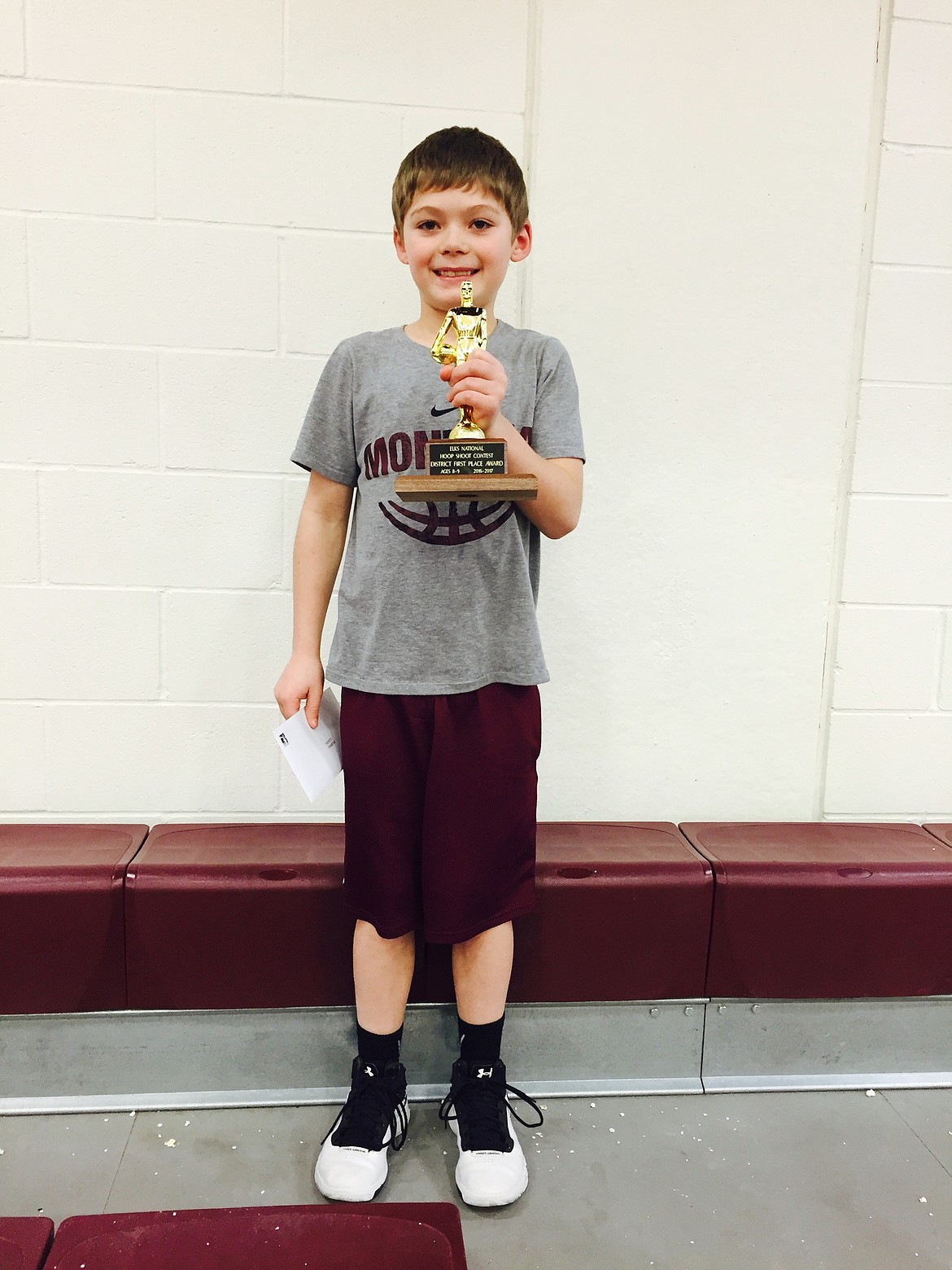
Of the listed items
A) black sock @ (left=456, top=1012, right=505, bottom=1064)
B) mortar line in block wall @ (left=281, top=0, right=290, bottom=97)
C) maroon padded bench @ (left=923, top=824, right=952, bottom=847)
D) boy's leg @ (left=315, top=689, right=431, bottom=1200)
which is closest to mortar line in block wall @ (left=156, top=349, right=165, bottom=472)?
mortar line in block wall @ (left=281, top=0, right=290, bottom=97)

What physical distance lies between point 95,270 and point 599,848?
1443 mm

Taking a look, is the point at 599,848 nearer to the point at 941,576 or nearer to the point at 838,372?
the point at 941,576

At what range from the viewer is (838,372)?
185 centimetres

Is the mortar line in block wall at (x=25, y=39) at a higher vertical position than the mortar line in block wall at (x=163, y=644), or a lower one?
higher

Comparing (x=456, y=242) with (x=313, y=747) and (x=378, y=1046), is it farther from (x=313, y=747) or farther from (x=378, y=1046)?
(x=378, y=1046)

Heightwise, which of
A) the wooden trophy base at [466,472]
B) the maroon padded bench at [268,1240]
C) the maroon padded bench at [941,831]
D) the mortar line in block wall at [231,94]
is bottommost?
the maroon padded bench at [268,1240]

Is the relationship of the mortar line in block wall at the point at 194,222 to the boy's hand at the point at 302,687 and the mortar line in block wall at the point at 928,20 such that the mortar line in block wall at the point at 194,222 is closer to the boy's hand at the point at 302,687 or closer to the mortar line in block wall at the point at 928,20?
the boy's hand at the point at 302,687

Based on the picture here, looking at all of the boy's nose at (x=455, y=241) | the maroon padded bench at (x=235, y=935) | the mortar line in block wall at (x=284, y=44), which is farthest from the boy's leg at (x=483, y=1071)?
the mortar line in block wall at (x=284, y=44)

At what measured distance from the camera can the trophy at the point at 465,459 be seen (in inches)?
46.6

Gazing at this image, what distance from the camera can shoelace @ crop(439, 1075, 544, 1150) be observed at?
4.68ft

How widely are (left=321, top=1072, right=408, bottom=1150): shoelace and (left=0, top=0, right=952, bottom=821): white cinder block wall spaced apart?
576 millimetres

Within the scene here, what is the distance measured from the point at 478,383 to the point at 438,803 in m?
0.62

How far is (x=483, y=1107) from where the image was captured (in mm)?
1454

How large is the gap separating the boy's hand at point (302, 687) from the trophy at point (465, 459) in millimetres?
384
